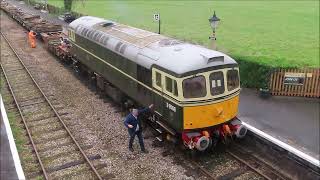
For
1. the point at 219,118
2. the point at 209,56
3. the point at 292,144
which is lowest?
the point at 292,144

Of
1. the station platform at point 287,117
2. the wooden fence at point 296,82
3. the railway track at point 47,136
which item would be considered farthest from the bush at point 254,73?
the railway track at point 47,136

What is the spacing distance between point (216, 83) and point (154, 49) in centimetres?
279

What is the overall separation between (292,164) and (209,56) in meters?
4.15

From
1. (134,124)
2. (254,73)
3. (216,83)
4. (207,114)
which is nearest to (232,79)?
(216,83)

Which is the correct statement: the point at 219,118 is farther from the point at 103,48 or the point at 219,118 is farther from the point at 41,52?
the point at 41,52

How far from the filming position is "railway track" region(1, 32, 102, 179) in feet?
39.2

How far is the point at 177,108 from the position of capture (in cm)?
1149

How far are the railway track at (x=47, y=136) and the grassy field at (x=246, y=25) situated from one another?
1024 cm

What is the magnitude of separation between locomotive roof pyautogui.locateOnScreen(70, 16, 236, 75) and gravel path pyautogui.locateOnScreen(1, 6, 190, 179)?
279 centimetres

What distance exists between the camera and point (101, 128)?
1495 cm

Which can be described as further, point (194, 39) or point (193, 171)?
point (194, 39)

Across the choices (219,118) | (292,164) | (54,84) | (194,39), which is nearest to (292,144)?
(292,164)

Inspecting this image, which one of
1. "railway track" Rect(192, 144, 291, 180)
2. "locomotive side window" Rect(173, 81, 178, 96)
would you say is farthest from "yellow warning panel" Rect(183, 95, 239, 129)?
"railway track" Rect(192, 144, 291, 180)

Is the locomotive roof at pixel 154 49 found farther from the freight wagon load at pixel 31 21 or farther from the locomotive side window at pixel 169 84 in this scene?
the freight wagon load at pixel 31 21
